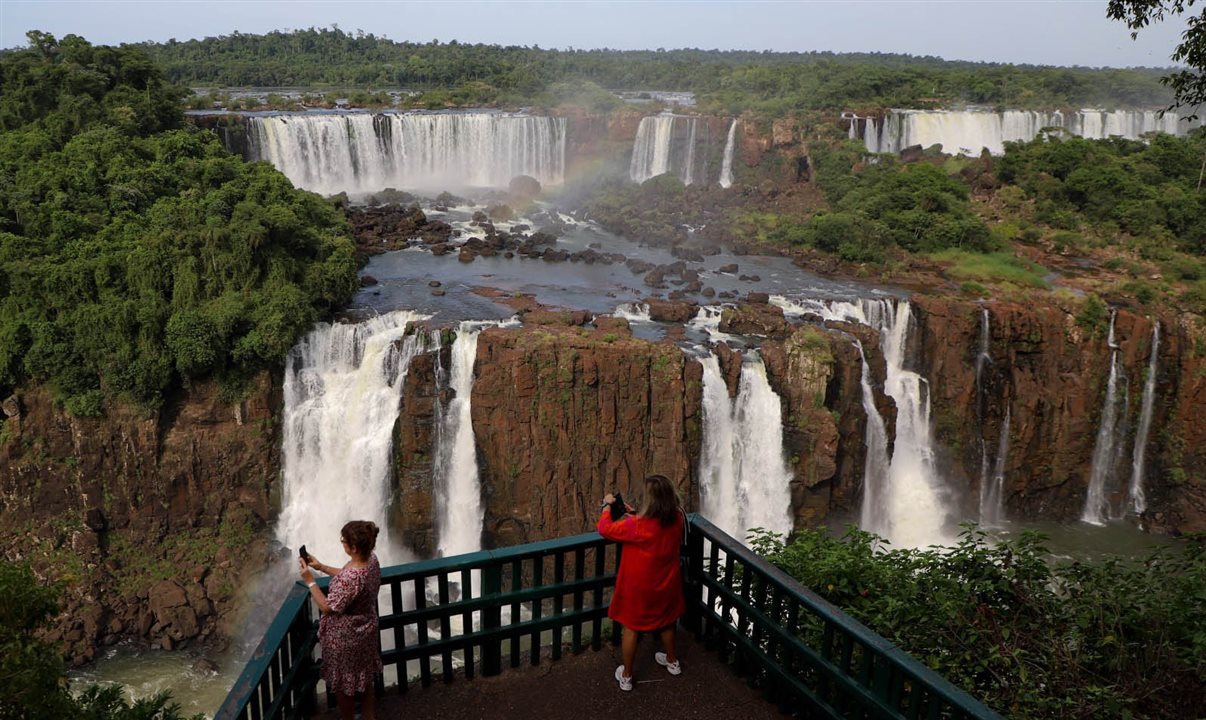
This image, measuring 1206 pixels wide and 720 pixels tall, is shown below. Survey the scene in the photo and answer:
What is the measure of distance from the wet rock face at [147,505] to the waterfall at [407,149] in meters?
16.2

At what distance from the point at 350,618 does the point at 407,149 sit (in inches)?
1254

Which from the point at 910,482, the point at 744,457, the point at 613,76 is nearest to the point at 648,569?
the point at 744,457

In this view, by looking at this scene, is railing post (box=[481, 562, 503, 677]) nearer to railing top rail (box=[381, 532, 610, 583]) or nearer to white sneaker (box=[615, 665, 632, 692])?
railing top rail (box=[381, 532, 610, 583])

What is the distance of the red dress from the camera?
5016 millimetres

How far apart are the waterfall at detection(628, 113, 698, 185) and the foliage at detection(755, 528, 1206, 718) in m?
31.5

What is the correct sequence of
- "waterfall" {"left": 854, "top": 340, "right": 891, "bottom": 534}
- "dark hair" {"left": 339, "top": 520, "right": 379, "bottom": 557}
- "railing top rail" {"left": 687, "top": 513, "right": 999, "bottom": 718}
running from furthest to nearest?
"waterfall" {"left": 854, "top": 340, "right": 891, "bottom": 534}
"dark hair" {"left": 339, "top": 520, "right": 379, "bottom": 557}
"railing top rail" {"left": 687, "top": 513, "right": 999, "bottom": 718}

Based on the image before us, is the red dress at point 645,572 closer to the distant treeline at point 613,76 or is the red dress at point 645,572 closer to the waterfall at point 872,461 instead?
the waterfall at point 872,461

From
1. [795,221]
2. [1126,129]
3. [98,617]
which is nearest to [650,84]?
[1126,129]

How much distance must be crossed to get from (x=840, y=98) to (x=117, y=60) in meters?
29.2

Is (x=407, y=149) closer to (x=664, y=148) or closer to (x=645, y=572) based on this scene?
(x=664, y=148)

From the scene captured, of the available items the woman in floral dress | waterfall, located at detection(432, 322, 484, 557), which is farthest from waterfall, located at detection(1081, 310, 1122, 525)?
the woman in floral dress

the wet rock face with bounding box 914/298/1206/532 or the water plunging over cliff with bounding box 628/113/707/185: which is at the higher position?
the water plunging over cliff with bounding box 628/113/707/185

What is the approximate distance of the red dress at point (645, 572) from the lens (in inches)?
197

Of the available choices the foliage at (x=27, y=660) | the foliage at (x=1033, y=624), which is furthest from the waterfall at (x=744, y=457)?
the foliage at (x=27, y=660)
